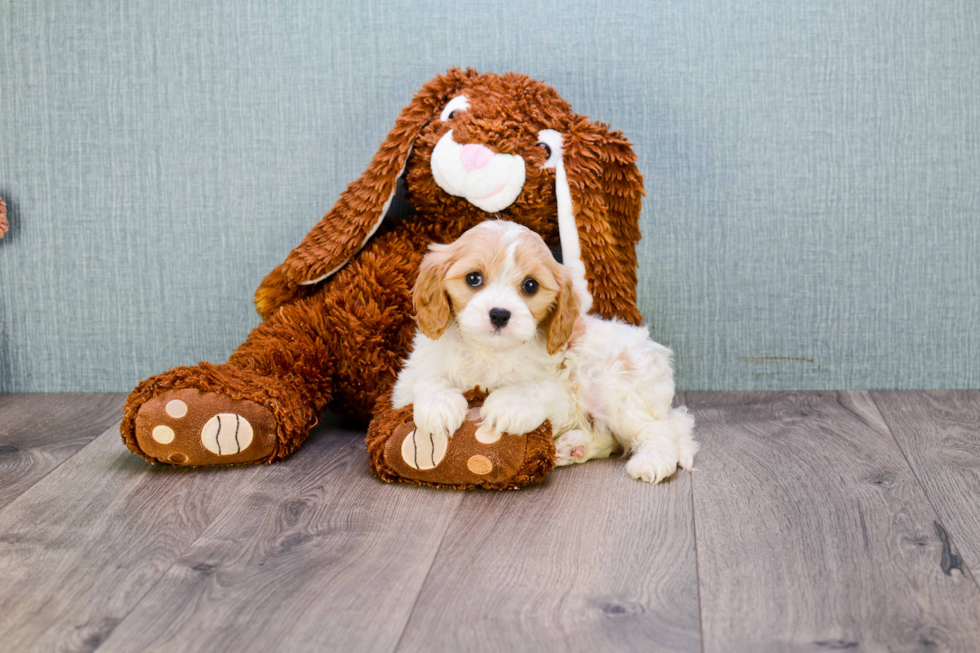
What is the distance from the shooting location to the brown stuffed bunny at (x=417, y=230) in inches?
65.3

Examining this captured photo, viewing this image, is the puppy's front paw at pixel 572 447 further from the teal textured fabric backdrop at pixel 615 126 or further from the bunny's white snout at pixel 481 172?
the teal textured fabric backdrop at pixel 615 126

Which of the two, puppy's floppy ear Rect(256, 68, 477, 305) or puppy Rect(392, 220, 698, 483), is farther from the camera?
puppy's floppy ear Rect(256, 68, 477, 305)

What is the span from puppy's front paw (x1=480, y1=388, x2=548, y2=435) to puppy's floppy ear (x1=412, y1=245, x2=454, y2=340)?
0.50 ft

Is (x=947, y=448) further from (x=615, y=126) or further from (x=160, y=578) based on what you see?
(x=160, y=578)

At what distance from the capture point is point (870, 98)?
6.59 ft

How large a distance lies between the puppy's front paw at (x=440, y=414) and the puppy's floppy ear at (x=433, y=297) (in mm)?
106

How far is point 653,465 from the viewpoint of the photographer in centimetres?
151

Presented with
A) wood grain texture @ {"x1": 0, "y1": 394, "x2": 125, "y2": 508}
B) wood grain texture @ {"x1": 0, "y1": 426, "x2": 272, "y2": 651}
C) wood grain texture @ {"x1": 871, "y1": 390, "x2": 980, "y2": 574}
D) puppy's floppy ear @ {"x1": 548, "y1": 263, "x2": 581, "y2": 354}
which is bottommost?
wood grain texture @ {"x1": 871, "y1": 390, "x2": 980, "y2": 574}

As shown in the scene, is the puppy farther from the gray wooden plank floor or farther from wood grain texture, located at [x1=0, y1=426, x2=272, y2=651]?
wood grain texture, located at [x1=0, y1=426, x2=272, y2=651]

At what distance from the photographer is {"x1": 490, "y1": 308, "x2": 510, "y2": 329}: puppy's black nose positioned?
1.39 m

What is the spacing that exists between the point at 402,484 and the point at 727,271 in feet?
3.29

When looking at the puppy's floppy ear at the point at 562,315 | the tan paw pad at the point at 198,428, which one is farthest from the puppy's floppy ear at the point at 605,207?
the tan paw pad at the point at 198,428

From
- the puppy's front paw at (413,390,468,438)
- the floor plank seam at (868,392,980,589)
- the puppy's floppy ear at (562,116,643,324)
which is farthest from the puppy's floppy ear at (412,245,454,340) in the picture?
the floor plank seam at (868,392,980,589)

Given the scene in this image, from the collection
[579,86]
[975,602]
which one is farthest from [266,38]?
[975,602]
